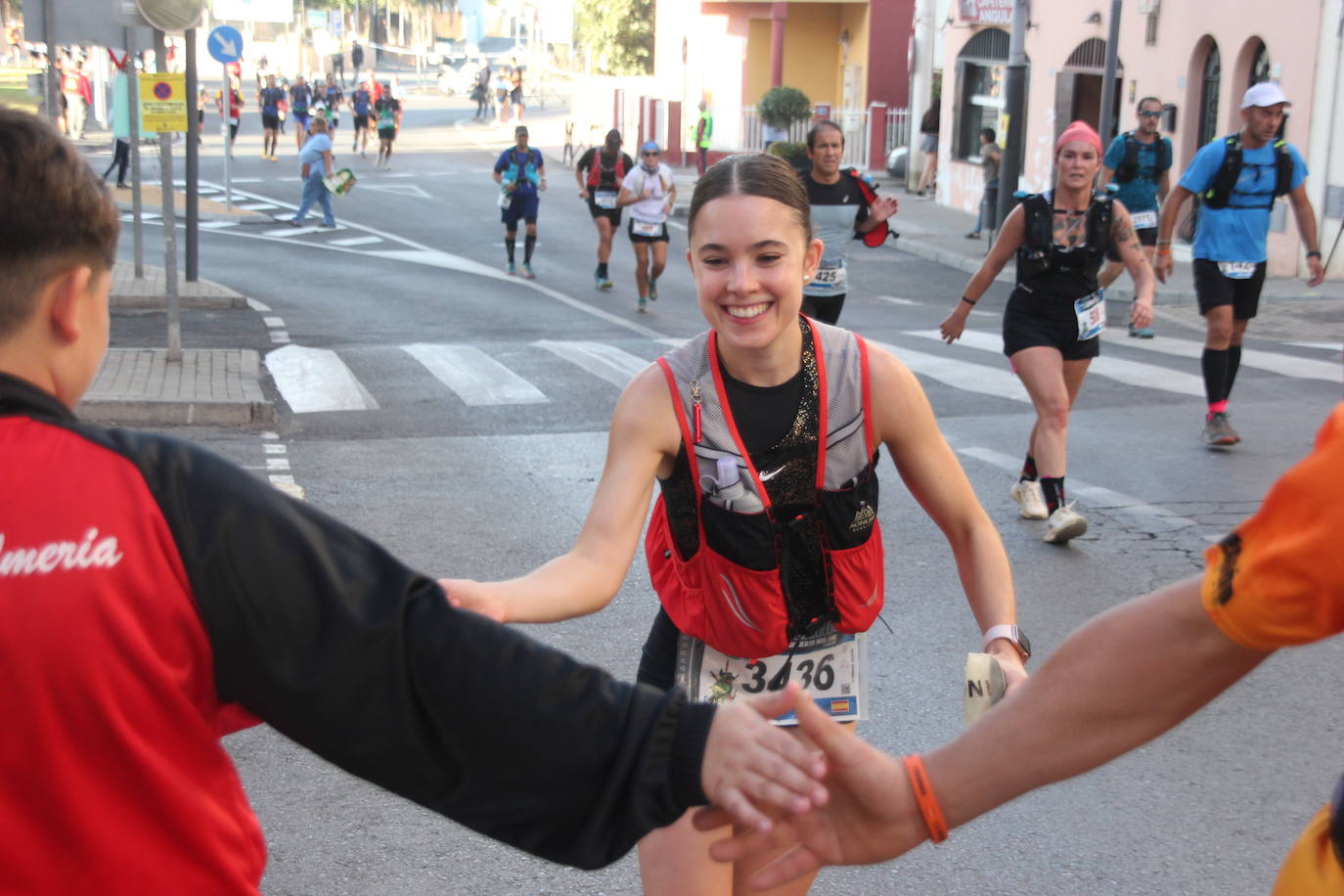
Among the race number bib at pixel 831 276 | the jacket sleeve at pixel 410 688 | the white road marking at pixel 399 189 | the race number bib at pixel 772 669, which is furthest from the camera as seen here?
the white road marking at pixel 399 189

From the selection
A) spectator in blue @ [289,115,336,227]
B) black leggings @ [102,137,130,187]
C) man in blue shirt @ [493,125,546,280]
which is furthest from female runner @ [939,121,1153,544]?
black leggings @ [102,137,130,187]

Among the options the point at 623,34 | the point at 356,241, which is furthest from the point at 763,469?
the point at 623,34

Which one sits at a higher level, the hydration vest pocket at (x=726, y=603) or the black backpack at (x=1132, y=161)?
the black backpack at (x=1132, y=161)

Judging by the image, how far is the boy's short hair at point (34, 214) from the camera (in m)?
1.73

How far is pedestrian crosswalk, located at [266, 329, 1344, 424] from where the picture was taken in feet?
38.5

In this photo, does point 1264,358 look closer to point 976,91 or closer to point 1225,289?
point 1225,289

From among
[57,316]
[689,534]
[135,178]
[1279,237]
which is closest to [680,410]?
[689,534]

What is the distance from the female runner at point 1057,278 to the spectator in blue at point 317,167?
18655 millimetres

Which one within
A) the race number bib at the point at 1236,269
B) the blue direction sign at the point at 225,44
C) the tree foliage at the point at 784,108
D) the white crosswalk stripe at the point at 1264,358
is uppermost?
the blue direction sign at the point at 225,44

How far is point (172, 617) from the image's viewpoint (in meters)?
1.70

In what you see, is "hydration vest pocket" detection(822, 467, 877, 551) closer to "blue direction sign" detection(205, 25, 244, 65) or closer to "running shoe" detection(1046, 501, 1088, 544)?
"running shoe" detection(1046, 501, 1088, 544)

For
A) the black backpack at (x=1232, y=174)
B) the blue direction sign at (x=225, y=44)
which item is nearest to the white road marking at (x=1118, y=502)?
the black backpack at (x=1232, y=174)

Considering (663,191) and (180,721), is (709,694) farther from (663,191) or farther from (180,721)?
(663,191)

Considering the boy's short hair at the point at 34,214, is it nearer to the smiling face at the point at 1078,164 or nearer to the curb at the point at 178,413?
the smiling face at the point at 1078,164
